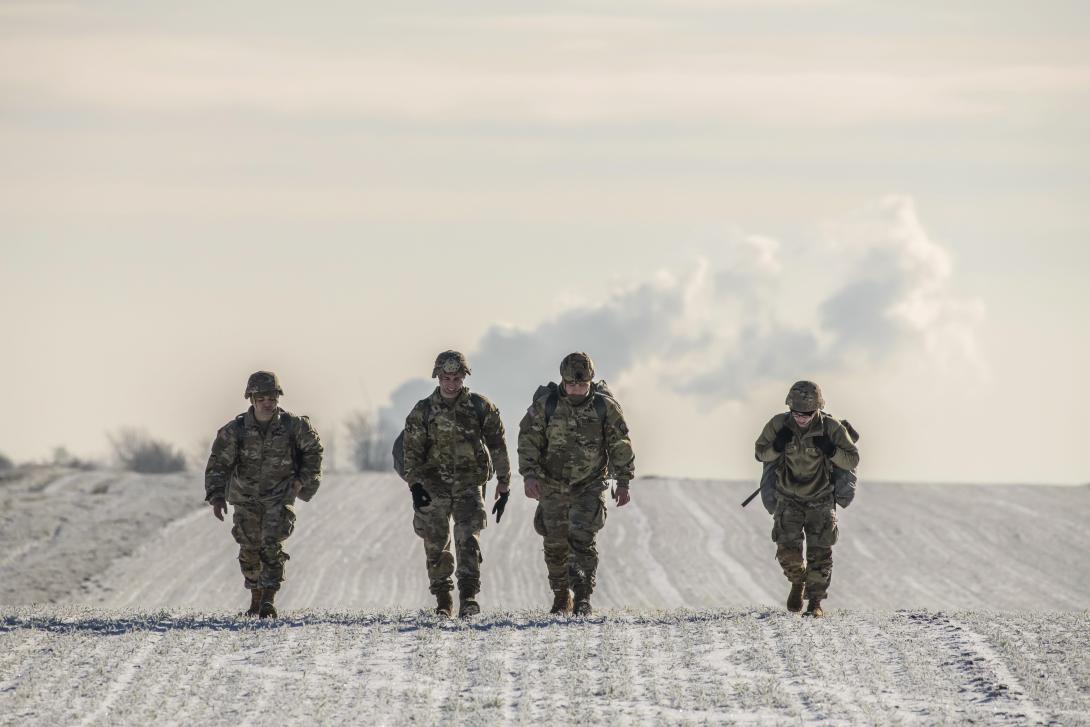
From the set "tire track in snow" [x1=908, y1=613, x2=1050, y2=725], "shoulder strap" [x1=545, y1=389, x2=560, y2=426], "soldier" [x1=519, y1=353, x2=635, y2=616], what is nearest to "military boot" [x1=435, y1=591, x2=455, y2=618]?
"soldier" [x1=519, y1=353, x2=635, y2=616]

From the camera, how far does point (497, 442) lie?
615 inches

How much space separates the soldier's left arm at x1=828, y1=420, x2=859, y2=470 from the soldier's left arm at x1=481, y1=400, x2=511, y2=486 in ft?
9.31

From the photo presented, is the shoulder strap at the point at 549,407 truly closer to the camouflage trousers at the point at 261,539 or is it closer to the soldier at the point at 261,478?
the soldier at the point at 261,478

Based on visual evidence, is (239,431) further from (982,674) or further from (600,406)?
(982,674)

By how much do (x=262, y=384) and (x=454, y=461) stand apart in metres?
1.92

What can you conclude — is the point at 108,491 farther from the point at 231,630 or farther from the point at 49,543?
the point at 231,630

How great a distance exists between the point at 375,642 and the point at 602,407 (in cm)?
308

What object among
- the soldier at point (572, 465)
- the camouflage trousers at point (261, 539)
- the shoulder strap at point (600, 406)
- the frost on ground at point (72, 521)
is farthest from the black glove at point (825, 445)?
the frost on ground at point (72, 521)

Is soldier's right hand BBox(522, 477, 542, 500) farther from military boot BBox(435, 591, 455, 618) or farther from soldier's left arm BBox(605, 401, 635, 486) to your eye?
military boot BBox(435, 591, 455, 618)

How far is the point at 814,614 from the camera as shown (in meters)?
15.6

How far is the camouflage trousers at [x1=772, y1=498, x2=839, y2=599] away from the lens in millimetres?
15789

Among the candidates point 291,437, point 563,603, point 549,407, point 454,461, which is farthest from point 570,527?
point 291,437

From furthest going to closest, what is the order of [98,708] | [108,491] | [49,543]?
1. [108,491]
2. [49,543]
3. [98,708]

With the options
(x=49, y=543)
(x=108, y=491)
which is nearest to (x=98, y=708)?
(x=49, y=543)
